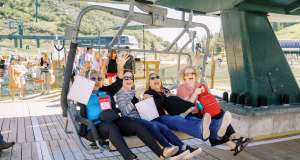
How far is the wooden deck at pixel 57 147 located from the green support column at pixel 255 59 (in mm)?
1017

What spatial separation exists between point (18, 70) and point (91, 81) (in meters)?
6.98

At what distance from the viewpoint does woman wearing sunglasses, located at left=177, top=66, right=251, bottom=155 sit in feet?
12.3

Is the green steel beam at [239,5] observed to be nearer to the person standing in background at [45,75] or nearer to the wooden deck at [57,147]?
the wooden deck at [57,147]

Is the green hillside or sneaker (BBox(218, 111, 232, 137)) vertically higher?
the green hillside

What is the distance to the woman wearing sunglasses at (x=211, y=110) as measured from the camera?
375cm

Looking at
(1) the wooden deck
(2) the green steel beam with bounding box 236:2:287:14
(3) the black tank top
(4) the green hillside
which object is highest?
(4) the green hillside

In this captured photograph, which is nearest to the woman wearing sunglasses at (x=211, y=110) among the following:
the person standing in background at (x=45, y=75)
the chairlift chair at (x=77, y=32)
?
the chairlift chair at (x=77, y=32)

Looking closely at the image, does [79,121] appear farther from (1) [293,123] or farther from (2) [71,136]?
(1) [293,123]

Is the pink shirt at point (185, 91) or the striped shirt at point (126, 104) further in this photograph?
the pink shirt at point (185, 91)

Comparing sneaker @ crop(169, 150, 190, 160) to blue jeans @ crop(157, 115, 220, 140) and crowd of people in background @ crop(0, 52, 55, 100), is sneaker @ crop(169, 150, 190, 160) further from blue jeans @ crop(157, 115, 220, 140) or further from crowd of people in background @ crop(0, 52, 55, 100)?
crowd of people in background @ crop(0, 52, 55, 100)

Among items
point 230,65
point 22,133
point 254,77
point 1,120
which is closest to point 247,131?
point 254,77

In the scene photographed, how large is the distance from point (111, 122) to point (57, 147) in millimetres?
1921

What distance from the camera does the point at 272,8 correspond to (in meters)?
6.08

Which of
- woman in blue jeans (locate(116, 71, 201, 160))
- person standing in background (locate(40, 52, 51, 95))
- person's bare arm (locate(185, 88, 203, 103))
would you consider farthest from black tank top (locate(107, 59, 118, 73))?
person standing in background (locate(40, 52, 51, 95))
